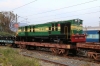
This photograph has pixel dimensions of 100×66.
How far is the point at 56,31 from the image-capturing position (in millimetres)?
16875

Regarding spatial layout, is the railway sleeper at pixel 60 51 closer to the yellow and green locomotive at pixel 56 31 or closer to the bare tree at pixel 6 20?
the yellow and green locomotive at pixel 56 31

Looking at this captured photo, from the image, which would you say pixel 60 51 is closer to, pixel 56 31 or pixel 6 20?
pixel 56 31

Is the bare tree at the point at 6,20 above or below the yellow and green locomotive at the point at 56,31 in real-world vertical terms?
above

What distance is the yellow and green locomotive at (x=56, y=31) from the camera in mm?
15573

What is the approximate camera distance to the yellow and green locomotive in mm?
15573

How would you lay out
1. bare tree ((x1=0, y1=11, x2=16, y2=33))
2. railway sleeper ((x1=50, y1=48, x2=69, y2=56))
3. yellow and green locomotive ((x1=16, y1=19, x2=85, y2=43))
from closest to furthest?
yellow and green locomotive ((x1=16, y1=19, x2=85, y2=43)) < railway sleeper ((x1=50, y1=48, x2=69, y2=56)) < bare tree ((x1=0, y1=11, x2=16, y2=33))

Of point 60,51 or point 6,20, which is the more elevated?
point 6,20

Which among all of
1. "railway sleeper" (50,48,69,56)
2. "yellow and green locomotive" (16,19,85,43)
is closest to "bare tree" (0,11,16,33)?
"yellow and green locomotive" (16,19,85,43)

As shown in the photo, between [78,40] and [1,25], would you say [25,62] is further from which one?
[1,25]

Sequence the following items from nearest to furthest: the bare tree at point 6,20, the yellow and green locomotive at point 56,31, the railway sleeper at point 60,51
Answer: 1. the yellow and green locomotive at point 56,31
2. the railway sleeper at point 60,51
3. the bare tree at point 6,20

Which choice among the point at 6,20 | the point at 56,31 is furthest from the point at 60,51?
the point at 6,20

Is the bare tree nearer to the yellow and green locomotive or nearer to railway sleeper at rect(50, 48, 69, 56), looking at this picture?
the yellow and green locomotive

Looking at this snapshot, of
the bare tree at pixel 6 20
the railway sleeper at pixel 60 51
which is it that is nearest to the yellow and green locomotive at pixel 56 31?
the railway sleeper at pixel 60 51

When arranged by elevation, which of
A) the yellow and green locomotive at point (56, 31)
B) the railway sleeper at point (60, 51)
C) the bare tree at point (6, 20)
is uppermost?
the bare tree at point (6, 20)
